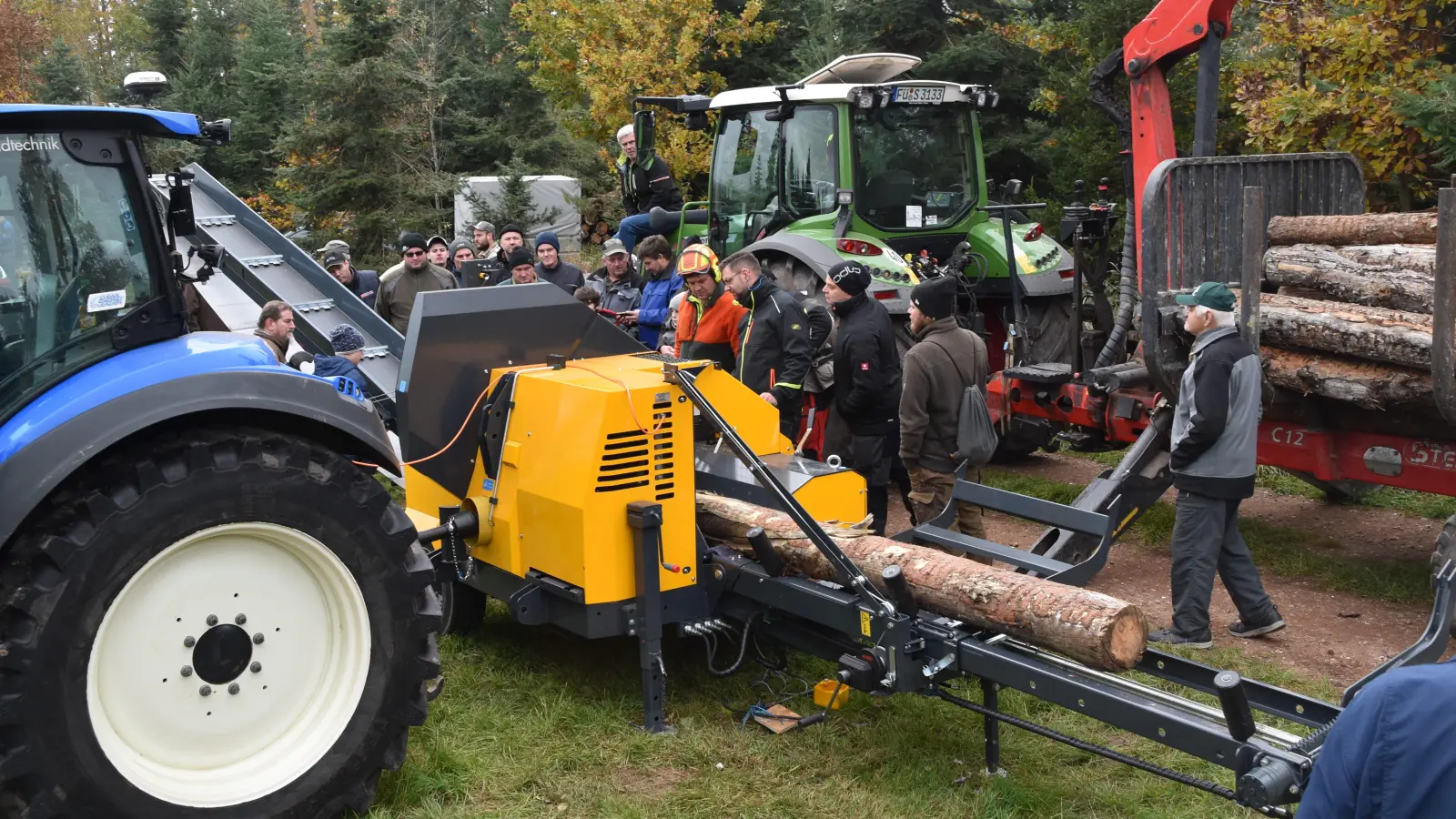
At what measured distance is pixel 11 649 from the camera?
3256mm

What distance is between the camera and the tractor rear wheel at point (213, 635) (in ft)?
10.9

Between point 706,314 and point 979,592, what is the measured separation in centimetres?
340

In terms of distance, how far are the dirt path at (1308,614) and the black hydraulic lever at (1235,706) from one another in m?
2.59

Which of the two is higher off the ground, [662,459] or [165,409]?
[165,409]

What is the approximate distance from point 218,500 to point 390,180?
16.8m

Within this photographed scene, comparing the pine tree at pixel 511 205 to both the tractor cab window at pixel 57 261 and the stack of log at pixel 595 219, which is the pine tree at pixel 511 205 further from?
the tractor cab window at pixel 57 261

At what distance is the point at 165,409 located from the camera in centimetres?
351

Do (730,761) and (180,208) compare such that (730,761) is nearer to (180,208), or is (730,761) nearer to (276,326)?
(180,208)

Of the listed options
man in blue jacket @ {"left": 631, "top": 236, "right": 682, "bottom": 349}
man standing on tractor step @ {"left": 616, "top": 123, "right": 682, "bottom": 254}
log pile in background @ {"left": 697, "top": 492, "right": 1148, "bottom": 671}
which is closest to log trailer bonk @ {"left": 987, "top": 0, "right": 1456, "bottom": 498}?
log pile in background @ {"left": 697, "top": 492, "right": 1148, "bottom": 671}

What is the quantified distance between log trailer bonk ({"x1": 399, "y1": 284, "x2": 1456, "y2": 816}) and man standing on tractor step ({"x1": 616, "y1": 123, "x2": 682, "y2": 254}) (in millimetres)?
5319

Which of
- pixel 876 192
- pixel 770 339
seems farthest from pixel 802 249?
pixel 770 339

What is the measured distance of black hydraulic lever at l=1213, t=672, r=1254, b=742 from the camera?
3.15 meters

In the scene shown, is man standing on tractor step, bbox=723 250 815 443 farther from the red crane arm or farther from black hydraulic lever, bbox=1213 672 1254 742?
black hydraulic lever, bbox=1213 672 1254 742

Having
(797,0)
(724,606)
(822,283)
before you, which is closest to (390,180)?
Answer: (797,0)
